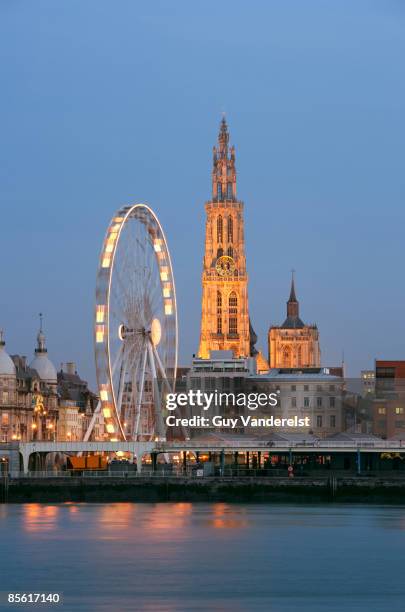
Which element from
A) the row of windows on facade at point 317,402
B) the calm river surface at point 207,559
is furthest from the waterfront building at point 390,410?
the calm river surface at point 207,559

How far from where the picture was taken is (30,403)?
180 m

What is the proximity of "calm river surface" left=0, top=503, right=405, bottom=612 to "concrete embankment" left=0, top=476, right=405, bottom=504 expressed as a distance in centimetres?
852

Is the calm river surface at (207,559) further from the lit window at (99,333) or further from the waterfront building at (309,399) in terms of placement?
the waterfront building at (309,399)

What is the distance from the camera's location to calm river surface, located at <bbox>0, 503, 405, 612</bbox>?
68688 mm

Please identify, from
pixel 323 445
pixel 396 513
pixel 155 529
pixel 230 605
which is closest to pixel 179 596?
pixel 230 605

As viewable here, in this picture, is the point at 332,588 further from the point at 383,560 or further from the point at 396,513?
the point at 396,513

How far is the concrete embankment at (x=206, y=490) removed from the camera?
123500 mm

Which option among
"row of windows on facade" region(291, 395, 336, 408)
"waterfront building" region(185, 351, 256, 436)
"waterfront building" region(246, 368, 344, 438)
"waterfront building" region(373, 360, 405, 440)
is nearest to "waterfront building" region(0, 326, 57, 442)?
"waterfront building" region(185, 351, 256, 436)

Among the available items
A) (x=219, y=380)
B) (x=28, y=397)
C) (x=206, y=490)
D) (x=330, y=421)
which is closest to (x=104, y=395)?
(x=206, y=490)

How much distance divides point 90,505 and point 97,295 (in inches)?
612

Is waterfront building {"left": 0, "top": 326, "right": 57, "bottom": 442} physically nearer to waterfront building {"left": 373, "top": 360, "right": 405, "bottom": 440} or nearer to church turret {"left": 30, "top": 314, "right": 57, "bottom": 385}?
church turret {"left": 30, "top": 314, "right": 57, "bottom": 385}

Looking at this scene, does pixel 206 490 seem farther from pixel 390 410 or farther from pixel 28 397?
pixel 28 397

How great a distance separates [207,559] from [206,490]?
144 feet

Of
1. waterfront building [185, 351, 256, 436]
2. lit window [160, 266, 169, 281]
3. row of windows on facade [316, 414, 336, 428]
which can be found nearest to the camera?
lit window [160, 266, 169, 281]
